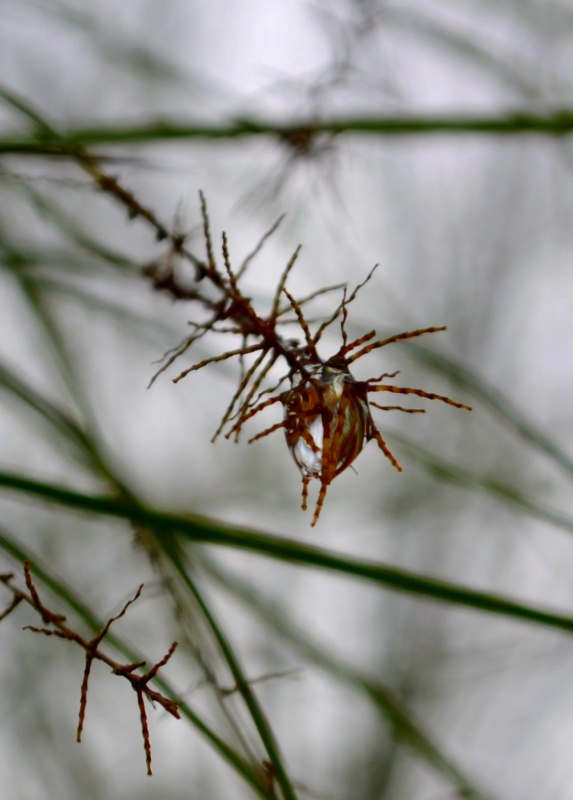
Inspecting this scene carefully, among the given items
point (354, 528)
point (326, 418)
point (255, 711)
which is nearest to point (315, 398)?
point (326, 418)

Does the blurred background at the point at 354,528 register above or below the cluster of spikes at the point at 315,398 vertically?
above

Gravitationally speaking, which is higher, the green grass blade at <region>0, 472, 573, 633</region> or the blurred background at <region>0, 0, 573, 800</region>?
the blurred background at <region>0, 0, 573, 800</region>

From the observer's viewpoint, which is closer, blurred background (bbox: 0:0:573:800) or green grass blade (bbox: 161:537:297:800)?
green grass blade (bbox: 161:537:297:800)

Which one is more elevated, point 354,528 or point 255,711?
point 354,528

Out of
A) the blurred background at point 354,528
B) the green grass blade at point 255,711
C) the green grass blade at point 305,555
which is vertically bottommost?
the green grass blade at point 255,711

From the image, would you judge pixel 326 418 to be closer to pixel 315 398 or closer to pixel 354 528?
pixel 315 398

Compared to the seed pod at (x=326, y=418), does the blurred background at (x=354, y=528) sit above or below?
above

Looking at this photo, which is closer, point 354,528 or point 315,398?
point 315,398

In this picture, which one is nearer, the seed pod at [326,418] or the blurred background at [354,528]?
the seed pod at [326,418]

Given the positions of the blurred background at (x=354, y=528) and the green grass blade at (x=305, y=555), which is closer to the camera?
the green grass blade at (x=305, y=555)

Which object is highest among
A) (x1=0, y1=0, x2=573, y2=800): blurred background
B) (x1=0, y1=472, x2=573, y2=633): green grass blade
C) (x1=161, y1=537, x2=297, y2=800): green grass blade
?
(x1=0, y1=0, x2=573, y2=800): blurred background

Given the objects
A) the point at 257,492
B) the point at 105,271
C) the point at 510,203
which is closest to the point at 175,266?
the point at 105,271

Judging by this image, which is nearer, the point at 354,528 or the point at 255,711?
the point at 255,711

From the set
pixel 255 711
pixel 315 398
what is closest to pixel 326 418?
pixel 315 398
